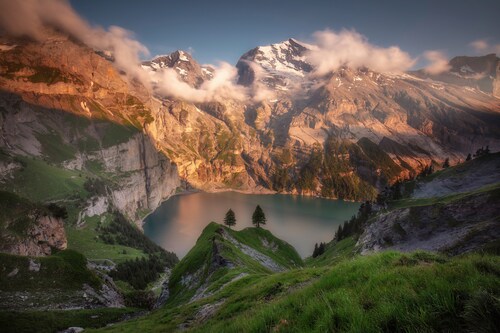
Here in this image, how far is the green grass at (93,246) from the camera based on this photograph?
107 metres

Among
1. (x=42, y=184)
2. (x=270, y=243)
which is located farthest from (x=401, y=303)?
(x=42, y=184)

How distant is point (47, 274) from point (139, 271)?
6405cm

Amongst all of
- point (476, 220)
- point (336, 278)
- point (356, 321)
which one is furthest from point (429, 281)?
point (476, 220)

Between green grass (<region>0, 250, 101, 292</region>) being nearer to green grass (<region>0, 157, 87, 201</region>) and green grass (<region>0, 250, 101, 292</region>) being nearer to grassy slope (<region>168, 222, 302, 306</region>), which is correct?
grassy slope (<region>168, 222, 302, 306</region>)

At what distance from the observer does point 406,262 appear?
8.52 meters

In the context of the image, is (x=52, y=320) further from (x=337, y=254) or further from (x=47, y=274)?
(x=337, y=254)

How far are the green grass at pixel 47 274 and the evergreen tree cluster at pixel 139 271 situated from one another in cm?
5045

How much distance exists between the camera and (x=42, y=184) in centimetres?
13562

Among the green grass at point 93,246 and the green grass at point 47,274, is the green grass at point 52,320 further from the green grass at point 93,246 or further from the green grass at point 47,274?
the green grass at point 93,246

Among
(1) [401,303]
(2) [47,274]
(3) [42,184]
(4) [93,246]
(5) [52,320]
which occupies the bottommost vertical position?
(4) [93,246]

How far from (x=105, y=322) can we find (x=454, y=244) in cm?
5167

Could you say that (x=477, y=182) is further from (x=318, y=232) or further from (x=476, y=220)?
(x=318, y=232)

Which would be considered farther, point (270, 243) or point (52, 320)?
point (270, 243)

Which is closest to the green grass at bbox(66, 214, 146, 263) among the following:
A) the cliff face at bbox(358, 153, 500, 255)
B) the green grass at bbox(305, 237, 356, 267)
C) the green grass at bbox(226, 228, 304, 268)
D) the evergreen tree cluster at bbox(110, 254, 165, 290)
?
the evergreen tree cluster at bbox(110, 254, 165, 290)
